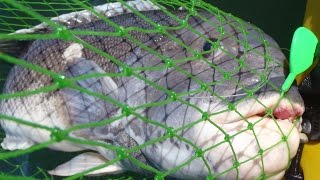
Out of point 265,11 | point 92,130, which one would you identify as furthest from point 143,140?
point 265,11

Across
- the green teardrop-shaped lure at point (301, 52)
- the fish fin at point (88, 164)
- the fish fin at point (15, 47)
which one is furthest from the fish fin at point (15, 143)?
the green teardrop-shaped lure at point (301, 52)

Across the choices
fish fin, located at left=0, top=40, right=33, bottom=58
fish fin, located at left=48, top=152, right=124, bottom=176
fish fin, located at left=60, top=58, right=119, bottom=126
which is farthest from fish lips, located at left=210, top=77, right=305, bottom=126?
fish fin, located at left=0, top=40, right=33, bottom=58

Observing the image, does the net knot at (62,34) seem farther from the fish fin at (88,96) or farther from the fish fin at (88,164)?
the fish fin at (88,164)

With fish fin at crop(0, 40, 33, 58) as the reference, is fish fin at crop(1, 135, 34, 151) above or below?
below

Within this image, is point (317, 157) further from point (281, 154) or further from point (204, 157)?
point (204, 157)

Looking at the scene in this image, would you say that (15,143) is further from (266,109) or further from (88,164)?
(266,109)

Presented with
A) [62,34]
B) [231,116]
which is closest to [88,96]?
[231,116]

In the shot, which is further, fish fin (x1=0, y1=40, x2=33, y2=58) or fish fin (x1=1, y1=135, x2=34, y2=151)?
fish fin (x1=0, y1=40, x2=33, y2=58)

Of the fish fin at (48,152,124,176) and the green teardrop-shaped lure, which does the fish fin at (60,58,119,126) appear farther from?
the green teardrop-shaped lure
